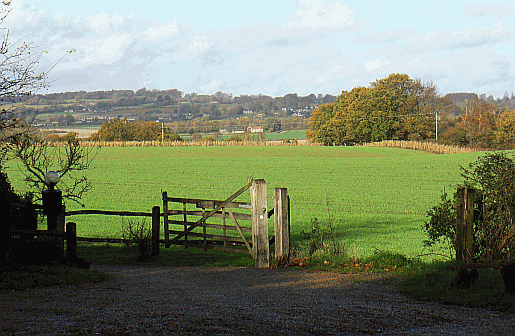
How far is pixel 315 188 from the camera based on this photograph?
37156 mm

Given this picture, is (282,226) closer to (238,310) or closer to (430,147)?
(238,310)

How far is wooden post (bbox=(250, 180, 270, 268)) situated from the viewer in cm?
1179

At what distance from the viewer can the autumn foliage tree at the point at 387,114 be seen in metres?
102

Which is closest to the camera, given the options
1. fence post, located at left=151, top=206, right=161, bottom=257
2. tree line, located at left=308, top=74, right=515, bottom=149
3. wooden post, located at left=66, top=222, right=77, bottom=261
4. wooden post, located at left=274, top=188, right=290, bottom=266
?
wooden post, located at left=66, top=222, right=77, bottom=261

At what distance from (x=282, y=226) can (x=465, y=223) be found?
3726 millimetres

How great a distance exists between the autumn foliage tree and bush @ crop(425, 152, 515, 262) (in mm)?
90498

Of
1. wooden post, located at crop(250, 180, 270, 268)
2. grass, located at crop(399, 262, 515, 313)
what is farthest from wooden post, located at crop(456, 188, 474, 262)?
wooden post, located at crop(250, 180, 270, 268)

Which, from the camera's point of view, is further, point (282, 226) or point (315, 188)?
point (315, 188)

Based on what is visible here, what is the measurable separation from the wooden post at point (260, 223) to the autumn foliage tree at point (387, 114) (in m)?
90.1

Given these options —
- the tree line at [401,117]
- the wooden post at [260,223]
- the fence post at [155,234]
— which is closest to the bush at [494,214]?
the wooden post at [260,223]

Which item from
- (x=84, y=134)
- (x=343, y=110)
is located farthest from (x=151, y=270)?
(x=84, y=134)

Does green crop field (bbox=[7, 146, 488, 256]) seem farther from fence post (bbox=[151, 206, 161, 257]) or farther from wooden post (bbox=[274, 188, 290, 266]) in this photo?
fence post (bbox=[151, 206, 161, 257])

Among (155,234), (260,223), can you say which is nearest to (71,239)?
(155,234)

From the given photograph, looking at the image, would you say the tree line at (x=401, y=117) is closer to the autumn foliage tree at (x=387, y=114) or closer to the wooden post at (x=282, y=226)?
the autumn foliage tree at (x=387, y=114)
